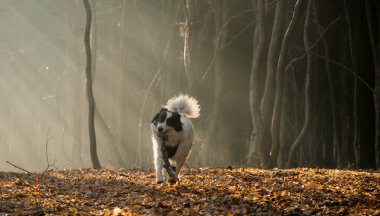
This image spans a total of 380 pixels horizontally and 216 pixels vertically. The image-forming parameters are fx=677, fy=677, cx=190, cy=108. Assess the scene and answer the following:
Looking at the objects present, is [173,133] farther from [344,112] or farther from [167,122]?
[344,112]

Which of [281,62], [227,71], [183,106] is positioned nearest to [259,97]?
[281,62]

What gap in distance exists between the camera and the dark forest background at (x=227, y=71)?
20109mm

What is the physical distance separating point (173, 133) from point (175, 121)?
0.85 ft

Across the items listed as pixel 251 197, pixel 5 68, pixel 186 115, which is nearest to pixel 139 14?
pixel 186 115

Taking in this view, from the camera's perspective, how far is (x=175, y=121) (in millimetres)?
12180

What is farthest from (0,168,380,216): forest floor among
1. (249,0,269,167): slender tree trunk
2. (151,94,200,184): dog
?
(249,0,269,167): slender tree trunk

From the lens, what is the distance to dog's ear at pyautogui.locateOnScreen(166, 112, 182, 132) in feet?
39.7

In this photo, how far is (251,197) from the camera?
32.5 feet

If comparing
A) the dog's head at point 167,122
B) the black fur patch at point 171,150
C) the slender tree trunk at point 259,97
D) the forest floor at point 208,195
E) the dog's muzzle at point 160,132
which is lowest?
the forest floor at point 208,195

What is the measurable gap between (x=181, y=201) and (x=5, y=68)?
51.2 metres

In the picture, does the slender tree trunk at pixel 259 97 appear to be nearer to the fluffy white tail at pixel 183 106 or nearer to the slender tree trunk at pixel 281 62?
the slender tree trunk at pixel 281 62

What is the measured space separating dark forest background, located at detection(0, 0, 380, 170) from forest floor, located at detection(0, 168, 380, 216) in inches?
207

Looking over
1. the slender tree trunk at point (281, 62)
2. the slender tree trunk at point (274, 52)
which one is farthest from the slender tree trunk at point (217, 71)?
the slender tree trunk at point (274, 52)

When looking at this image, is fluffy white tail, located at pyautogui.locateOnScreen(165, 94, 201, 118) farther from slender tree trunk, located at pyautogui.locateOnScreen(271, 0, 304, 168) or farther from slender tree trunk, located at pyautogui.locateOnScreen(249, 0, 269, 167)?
slender tree trunk, located at pyautogui.locateOnScreen(271, 0, 304, 168)
